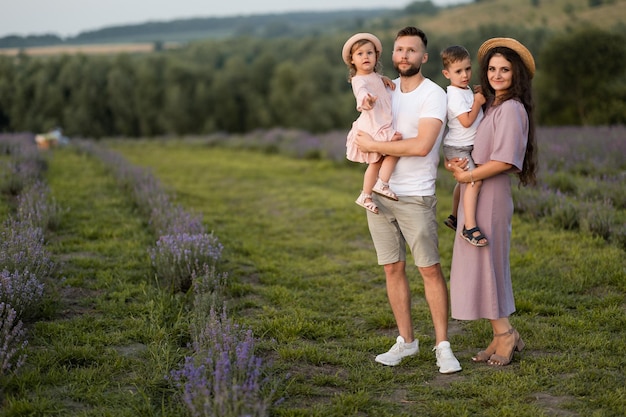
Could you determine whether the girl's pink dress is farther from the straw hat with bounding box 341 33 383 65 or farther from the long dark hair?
the long dark hair

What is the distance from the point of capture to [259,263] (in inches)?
281

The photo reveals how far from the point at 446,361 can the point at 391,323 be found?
1.09 meters

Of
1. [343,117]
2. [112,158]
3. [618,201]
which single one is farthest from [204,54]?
[618,201]

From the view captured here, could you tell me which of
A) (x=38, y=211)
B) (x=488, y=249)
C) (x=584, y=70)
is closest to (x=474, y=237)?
(x=488, y=249)

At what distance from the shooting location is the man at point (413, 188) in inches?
157

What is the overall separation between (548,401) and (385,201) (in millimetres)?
1568

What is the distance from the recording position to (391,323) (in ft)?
17.4

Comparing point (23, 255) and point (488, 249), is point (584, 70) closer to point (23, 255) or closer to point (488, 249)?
point (488, 249)

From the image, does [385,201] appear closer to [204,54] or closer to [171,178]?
[171,178]

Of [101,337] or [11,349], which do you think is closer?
[11,349]

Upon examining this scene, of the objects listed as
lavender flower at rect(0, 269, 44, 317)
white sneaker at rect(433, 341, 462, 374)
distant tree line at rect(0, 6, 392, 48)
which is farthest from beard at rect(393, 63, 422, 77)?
distant tree line at rect(0, 6, 392, 48)

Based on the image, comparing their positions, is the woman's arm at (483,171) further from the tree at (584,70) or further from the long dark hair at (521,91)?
the tree at (584,70)

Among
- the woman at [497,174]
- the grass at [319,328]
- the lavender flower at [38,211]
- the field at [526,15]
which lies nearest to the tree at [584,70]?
the field at [526,15]

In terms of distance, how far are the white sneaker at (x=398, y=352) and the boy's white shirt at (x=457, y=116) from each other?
1423 mm
